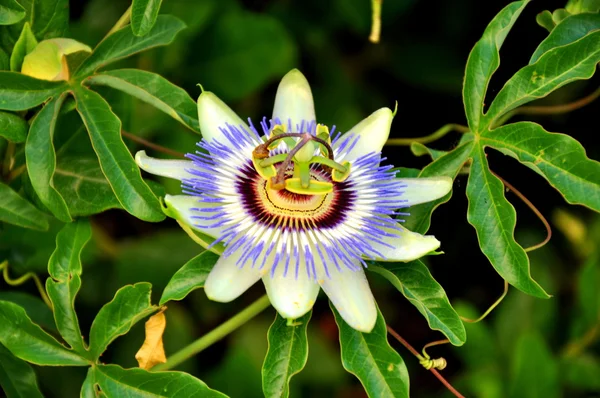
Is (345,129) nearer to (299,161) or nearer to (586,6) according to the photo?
(586,6)

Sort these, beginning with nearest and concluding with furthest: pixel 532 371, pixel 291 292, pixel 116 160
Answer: pixel 291 292 < pixel 116 160 < pixel 532 371

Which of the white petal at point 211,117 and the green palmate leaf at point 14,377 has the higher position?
the white petal at point 211,117

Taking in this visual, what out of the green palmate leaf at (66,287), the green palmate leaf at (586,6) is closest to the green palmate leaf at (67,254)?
the green palmate leaf at (66,287)

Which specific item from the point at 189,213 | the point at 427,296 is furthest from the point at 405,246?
the point at 189,213

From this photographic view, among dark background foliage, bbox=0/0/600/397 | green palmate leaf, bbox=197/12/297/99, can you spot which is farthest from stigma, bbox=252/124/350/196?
green palmate leaf, bbox=197/12/297/99

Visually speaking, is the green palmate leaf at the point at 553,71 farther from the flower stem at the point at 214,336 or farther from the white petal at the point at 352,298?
the flower stem at the point at 214,336

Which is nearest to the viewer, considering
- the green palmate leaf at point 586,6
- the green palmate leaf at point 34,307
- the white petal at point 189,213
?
the white petal at point 189,213

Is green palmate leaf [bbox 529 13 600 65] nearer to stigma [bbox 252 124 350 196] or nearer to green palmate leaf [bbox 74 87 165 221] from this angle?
stigma [bbox 252 124 350 196]
